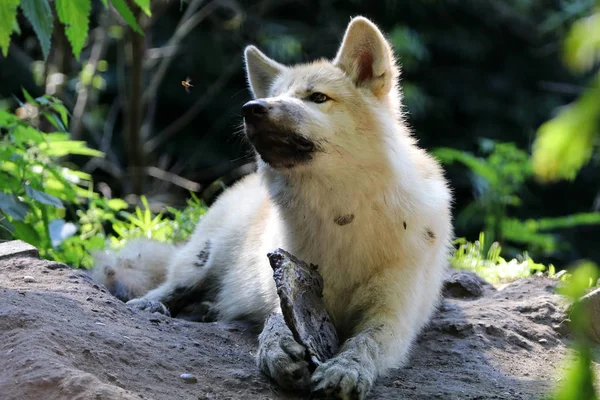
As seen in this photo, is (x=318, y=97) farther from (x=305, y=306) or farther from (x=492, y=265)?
(x=492, y=265)

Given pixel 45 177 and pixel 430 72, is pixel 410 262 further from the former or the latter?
pixel 430 72

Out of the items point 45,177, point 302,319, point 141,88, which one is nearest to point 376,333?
point 302,319

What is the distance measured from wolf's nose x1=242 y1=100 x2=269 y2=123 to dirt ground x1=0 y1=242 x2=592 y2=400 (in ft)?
3.63

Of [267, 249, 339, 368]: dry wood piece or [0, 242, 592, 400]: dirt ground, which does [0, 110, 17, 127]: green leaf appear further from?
[267, 249, 339, 368]: dry wood piece

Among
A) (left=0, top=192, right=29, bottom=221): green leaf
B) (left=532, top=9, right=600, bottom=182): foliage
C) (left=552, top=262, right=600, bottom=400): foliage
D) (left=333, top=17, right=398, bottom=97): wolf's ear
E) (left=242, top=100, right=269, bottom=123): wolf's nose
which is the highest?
(left=333, top=17, right=398, bottom=97): wolf's ear

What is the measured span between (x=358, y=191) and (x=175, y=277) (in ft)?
6.36

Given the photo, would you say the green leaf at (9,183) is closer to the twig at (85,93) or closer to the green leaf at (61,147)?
the green leaf at (61,147)

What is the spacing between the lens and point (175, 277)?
5.23 metres

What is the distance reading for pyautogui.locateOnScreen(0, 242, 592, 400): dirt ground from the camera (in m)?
2.67

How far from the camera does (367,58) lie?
4.22m

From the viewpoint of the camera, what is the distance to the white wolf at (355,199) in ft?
11.9

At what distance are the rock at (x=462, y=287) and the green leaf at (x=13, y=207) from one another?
2.68m

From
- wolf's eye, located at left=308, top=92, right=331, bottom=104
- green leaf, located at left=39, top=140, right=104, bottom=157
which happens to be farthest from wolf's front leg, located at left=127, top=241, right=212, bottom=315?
wolf's eye, located at left=308, top=92, right=331, bottom=104

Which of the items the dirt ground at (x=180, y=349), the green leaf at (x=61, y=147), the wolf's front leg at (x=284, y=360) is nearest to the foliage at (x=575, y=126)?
the dirt ground at (x=180, y=349)
